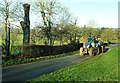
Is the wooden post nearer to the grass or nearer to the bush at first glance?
the bush

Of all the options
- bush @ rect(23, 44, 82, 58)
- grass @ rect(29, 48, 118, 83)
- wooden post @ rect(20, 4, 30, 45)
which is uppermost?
wooden post @ rect(20, 4, 30, 45)

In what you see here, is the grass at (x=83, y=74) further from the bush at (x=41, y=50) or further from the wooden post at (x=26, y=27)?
the wooden post at (x=26, y=27)

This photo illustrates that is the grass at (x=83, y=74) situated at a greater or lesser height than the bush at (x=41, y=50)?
lesser

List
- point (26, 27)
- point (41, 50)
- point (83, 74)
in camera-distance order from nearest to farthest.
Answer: point (83, 74) → point (41, 50) → point (26, 27)

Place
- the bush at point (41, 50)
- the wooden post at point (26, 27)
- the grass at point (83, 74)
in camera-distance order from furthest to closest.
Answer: the wooden post at point (26, 27) → the bush at point (41, 50) → the grass at point (83, 74)

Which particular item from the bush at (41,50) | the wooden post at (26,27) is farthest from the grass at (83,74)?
the wooden post at (26,27)

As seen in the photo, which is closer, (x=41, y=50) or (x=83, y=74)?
(x=83, y=74)

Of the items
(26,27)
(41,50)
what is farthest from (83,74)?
(26,27)

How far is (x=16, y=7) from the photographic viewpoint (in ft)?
48.6

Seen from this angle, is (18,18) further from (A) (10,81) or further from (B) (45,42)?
(A) (10,81)

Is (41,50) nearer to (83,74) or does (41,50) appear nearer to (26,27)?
(26,27)

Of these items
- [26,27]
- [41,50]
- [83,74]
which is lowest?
[83,74]

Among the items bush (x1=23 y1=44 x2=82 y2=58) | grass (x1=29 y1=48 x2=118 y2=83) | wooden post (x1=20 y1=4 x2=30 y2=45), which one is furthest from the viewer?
wooden post (x1=20 y1=4 x2=30 y2=45)

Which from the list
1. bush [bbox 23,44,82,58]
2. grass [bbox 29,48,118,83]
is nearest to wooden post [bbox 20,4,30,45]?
bush [bbox 23,44,82,58]
